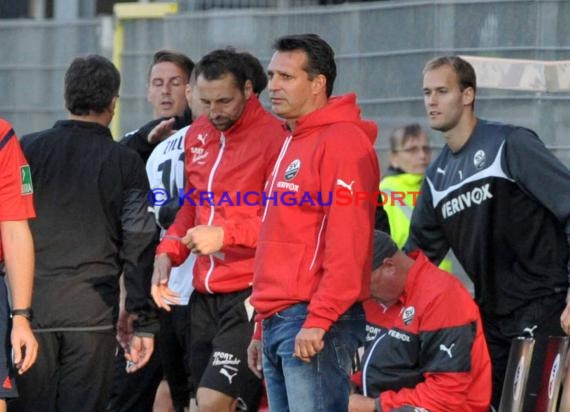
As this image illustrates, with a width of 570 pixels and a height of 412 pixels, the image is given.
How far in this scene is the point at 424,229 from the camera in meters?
7.95

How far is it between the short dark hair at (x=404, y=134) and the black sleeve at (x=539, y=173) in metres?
2.63

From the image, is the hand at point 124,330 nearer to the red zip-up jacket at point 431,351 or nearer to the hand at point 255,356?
the hand at point 255,356

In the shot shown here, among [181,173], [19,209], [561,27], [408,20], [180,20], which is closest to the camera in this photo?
[19,209]

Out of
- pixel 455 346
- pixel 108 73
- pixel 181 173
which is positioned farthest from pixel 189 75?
pixel 455 346

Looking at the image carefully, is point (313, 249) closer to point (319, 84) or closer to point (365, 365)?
point (319, 84)

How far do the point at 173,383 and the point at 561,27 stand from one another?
3.16 metres

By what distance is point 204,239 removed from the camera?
7.36 metres

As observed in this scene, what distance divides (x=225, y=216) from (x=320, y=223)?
1.63m

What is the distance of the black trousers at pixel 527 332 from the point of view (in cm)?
740

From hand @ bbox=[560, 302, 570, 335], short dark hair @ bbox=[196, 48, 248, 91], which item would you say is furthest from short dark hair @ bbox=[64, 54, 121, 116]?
hand @ bbox=[560, 302, 570, 335]

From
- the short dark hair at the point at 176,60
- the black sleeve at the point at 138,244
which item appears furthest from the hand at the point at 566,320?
the short dark hair at the point at 176,60

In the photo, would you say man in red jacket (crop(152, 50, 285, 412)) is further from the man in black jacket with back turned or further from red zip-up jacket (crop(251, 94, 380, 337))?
red zip-up jacket (crop(251, 94, 380, 337))

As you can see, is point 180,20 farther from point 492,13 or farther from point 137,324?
point 137,324

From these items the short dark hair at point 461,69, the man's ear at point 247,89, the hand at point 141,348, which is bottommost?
the hand at point 141,348
